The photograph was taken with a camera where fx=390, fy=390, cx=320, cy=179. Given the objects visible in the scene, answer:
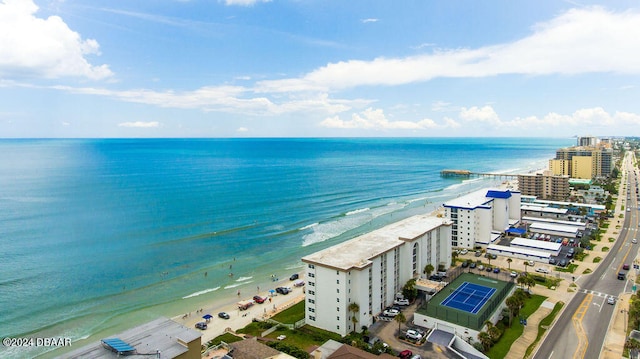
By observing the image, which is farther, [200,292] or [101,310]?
[200,292]

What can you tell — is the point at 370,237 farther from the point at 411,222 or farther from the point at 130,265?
the point at 130,265

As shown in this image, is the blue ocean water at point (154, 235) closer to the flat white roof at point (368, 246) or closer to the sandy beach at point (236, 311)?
the sandy beach at point (236, 311)

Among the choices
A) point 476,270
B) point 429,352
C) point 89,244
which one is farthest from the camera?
point 89,244

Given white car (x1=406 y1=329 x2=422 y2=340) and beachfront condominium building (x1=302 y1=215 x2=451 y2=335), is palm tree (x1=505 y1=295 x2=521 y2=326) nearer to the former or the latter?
white car (x1=406 y1=329 x2=422 y2=340)

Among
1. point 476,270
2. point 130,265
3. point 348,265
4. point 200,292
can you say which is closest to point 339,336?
point 348,265

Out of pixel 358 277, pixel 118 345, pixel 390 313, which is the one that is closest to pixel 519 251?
pixel 390 313

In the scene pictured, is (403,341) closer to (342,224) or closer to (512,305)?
(512,305)
